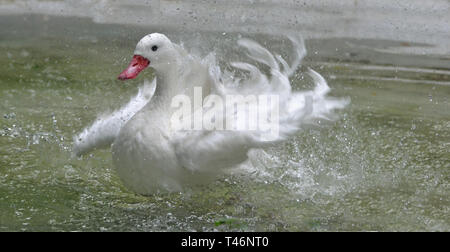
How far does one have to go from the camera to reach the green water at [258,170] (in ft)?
12.4

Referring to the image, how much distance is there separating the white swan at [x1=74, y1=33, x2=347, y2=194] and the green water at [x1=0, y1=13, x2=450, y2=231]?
0.21 meters

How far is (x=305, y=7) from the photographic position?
7.50 m

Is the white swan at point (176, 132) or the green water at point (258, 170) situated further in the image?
the green water at point (258, 170)

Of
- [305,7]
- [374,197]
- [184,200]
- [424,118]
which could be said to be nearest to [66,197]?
[184,200]

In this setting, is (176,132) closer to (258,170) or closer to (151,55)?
(151,55)

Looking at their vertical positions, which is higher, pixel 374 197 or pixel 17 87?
pixel 17 87

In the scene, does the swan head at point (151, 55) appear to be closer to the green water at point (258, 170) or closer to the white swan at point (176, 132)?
the white swan at point (176, 132)

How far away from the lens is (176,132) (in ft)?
12.4

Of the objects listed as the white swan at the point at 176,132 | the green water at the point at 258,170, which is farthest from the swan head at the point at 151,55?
the green water at the point at 258,170

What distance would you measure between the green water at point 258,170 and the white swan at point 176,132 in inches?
8.4

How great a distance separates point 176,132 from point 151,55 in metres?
0.47

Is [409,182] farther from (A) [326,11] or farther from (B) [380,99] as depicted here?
(A) [326,11]

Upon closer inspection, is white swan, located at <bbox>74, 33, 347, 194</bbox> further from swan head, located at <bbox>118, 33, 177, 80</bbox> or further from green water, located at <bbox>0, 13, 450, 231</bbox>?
green water, located at <bbox>0, 13, 450, 231</bbox>

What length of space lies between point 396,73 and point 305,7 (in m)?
1.44
